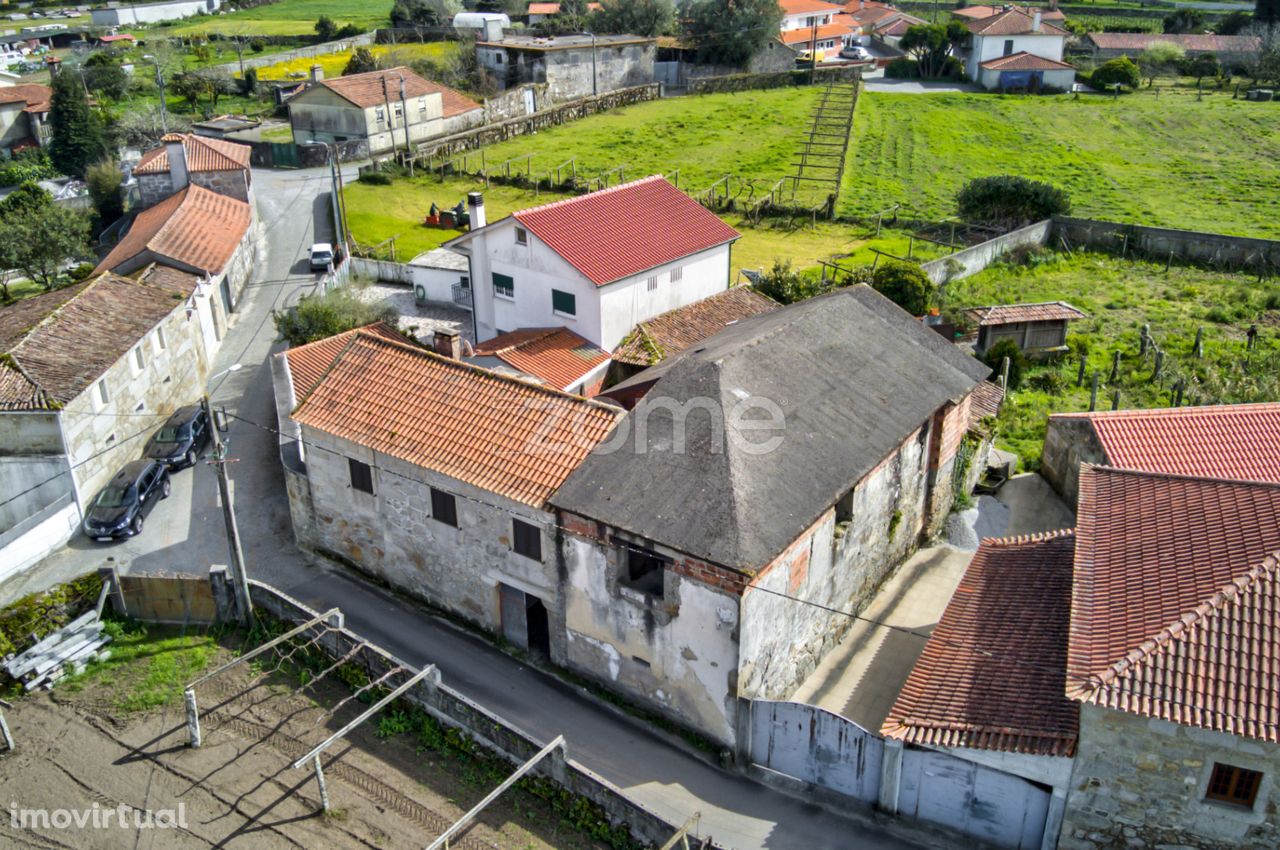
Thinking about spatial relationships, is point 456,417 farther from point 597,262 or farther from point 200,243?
point 200,243

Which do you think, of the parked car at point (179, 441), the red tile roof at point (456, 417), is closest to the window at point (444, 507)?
the red tile roof at point (456, 417)

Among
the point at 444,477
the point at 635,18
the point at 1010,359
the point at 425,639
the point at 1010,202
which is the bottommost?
the point at 425,639

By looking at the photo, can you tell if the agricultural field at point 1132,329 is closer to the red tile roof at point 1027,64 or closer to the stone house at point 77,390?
the stone house at point 77,390

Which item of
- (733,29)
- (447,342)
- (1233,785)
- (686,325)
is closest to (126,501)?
(447,342)

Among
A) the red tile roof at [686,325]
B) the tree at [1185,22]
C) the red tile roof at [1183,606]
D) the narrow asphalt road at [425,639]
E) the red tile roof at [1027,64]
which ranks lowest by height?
the narrow asphalt road at [425,639]

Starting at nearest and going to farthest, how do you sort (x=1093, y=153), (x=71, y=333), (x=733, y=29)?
(x=71, y=333) < (x=1093, y=153) < (x=733, y=29)

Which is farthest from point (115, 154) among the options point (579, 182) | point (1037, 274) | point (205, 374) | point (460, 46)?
point (1037, 274)
